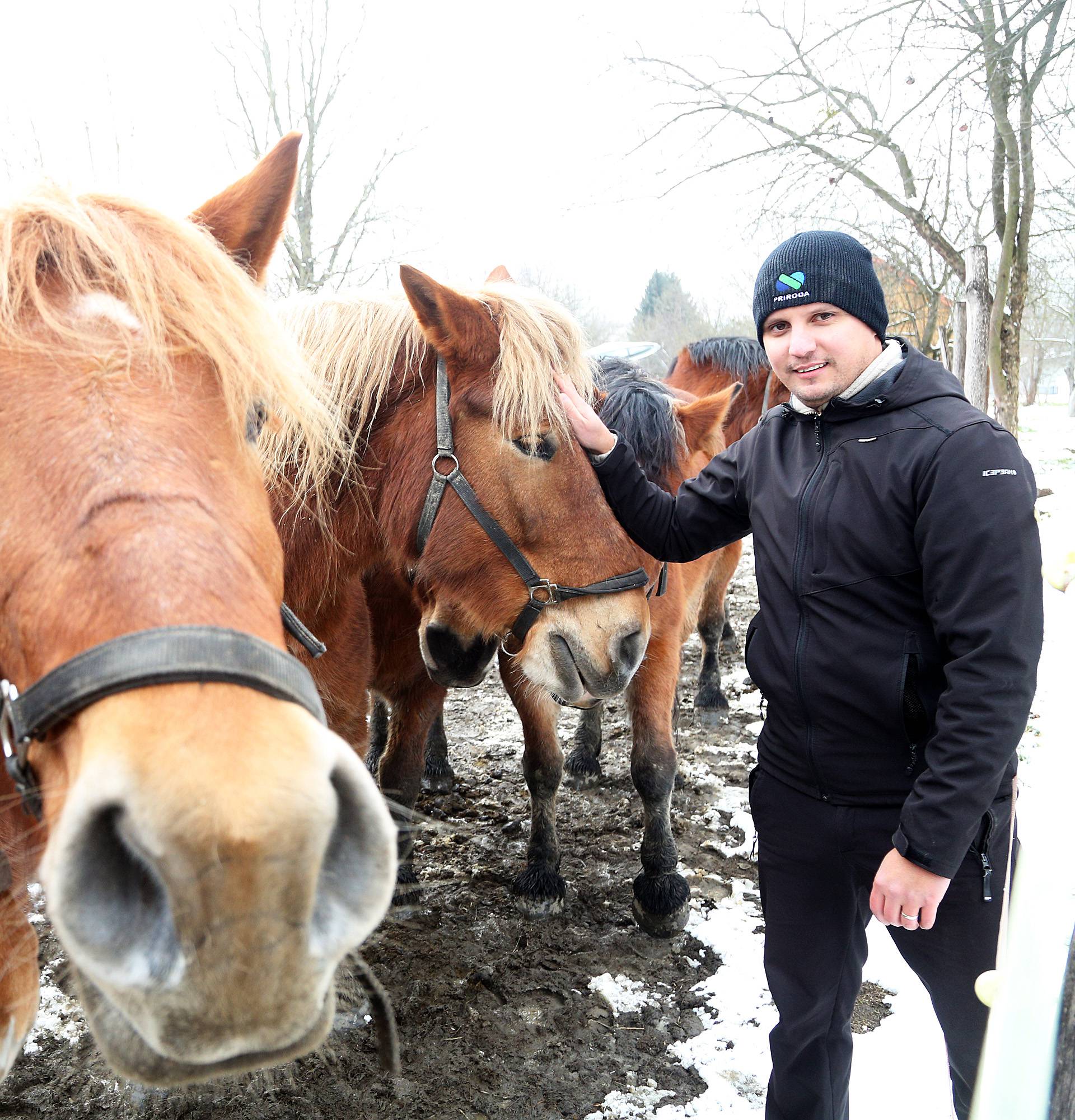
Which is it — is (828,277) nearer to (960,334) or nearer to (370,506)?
(370,506)

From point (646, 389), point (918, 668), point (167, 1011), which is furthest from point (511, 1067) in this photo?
point (646, 389)

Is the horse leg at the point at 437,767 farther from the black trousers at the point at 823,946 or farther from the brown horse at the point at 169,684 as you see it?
the brown horse at the point at 169,684

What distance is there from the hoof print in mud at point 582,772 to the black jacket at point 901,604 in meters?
2.66

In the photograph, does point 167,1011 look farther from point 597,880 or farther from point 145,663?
point 597,880

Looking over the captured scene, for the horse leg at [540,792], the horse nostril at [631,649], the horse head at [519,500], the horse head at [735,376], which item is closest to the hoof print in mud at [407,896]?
the horse leg at [540,792]

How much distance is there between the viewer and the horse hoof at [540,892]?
11.5 ft

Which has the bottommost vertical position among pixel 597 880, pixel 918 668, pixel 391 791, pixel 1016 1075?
pixel 597 880

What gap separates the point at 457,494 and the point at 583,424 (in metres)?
0.49

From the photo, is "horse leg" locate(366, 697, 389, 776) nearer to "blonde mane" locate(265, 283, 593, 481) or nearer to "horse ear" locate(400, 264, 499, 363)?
"blonde mane" locate(265, 283, 593, 481)

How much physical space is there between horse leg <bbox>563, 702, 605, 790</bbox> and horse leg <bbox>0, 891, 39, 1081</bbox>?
3186 mm

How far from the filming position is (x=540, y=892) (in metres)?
3.55

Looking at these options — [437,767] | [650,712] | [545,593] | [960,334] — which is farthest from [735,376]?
[545,593]

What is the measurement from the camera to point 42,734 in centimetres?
108

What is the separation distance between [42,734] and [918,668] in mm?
1742
